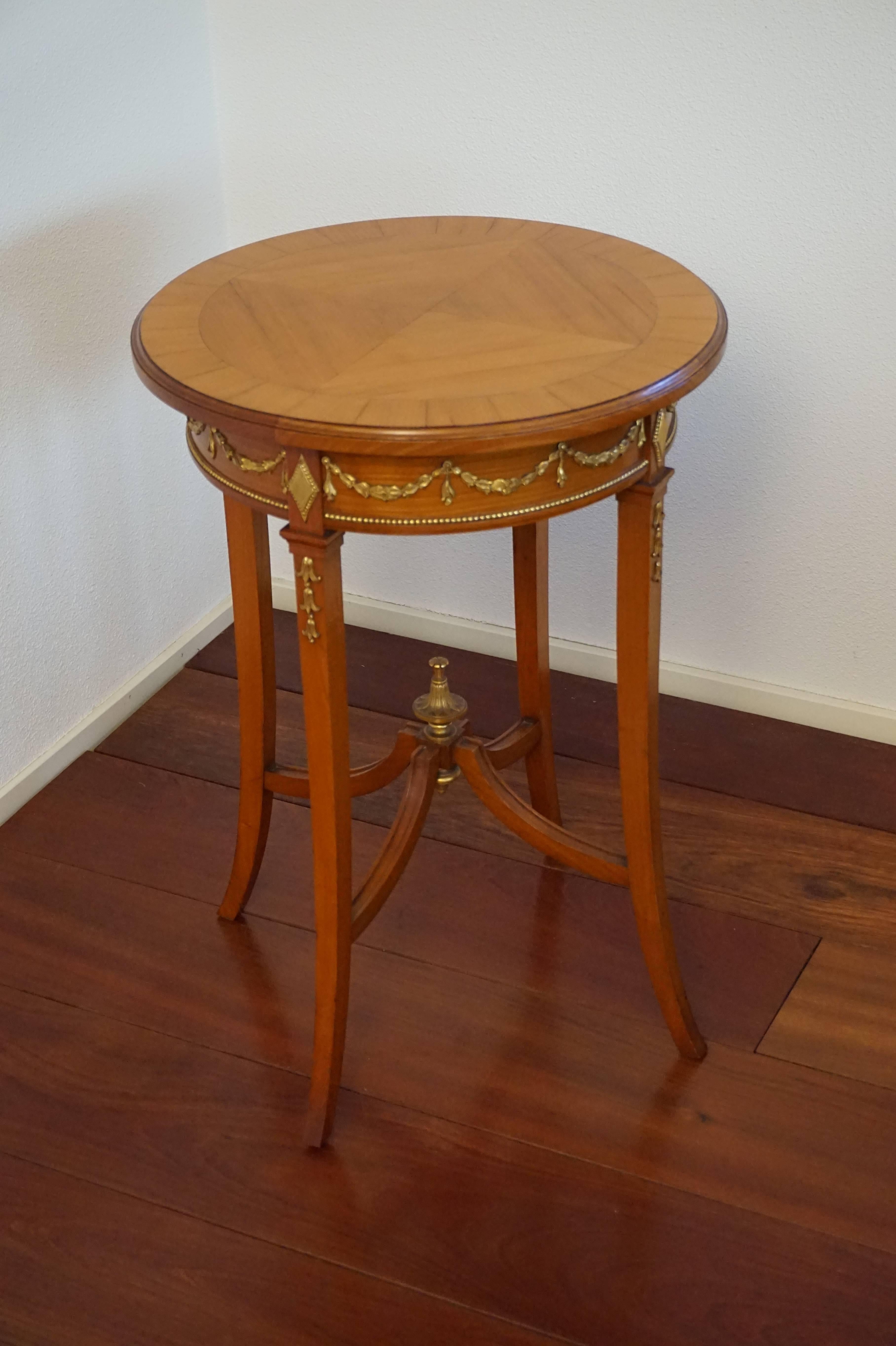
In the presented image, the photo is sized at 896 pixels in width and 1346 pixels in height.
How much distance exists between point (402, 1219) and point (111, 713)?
3.34 ft

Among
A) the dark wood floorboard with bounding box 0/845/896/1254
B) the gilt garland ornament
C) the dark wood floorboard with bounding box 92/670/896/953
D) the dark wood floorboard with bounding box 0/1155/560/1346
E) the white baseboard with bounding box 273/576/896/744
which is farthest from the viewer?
the white baseboard with bounding box 273/576/896/744

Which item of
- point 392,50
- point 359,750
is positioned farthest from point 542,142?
point 359,750

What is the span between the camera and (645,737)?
1.46m

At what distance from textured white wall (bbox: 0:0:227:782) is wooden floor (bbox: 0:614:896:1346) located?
199 millimetres

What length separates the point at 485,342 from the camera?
1295mm

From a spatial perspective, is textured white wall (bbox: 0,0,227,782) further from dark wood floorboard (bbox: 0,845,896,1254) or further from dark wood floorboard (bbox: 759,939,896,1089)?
dark wood floorboard (bbox: 759,939,896,1089)

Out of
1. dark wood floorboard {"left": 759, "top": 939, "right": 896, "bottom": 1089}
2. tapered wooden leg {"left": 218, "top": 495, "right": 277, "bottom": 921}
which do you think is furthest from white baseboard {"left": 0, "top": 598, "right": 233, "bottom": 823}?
dark wood floorboard {"left": 759, "top": 939, "right": 896, "bottom": 1089}

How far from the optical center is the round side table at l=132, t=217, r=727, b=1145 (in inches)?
46.7

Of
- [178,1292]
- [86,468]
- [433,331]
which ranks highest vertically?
[433,331]

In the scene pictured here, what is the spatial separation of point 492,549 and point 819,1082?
3.39ft

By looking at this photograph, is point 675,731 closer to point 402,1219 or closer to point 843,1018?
point 843,1018

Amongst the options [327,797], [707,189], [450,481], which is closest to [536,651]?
[327,797]

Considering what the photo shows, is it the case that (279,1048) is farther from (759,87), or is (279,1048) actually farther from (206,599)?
(759,87)

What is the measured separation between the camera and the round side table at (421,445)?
3.89 ft
